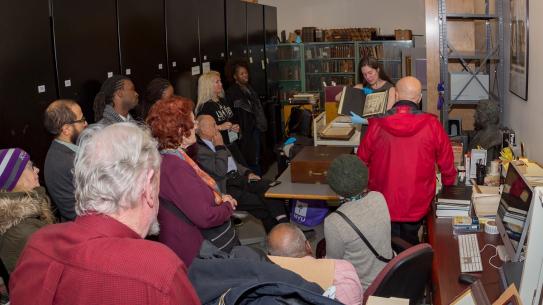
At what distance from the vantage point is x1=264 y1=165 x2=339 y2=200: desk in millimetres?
4418

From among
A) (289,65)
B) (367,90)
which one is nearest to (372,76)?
(367,90)

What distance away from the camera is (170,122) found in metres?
3.07

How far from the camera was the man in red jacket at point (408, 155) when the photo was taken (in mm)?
3754

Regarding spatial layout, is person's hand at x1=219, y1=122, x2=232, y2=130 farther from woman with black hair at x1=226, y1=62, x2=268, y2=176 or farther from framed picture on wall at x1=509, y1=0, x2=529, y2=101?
framed picture on wall at x1=509, y1=0, x2=529, y2=101

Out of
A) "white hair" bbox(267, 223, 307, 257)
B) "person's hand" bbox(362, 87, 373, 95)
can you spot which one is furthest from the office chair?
"person's hand" bbox(362, 87, 373, 95)

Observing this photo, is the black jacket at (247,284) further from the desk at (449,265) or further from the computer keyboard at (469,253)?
the computer keyboard at (469,253)

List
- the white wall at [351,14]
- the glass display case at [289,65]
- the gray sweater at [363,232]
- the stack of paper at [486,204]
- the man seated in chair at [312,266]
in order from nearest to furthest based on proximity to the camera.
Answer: the man seated in chair at [312,266], the gray sweater at [363,232], the stack of paper at [486,204], the glass display case at [289,65], the white wall at [351,14]

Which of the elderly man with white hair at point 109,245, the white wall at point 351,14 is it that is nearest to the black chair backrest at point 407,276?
the elderly man with white hair at point 109,245

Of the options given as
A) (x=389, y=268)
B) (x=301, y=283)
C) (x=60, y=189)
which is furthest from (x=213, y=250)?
(x=60, y=189)

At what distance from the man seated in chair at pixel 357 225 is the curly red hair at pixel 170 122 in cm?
81

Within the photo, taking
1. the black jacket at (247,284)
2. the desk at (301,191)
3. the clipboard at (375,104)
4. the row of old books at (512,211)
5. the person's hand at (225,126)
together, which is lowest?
the desk at (301,191)

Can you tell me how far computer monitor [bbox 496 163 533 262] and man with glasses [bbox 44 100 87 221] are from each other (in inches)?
95.0

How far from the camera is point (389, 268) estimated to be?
8.25 feet

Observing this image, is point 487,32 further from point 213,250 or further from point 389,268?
point 213,250
